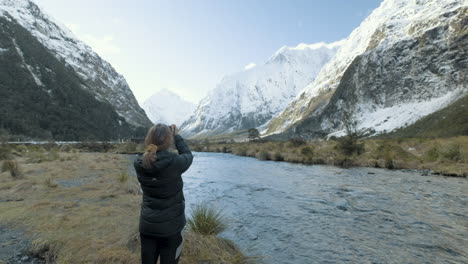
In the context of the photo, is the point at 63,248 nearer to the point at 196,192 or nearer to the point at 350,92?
the point at 196,192

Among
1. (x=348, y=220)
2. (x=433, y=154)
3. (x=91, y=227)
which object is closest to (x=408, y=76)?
(x=433, y=154)

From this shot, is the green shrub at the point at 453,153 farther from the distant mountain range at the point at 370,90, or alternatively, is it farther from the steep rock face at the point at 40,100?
the steep rock face at the point at 40,100

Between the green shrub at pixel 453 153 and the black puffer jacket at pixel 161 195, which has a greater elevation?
the green shrub at pixel 453 153

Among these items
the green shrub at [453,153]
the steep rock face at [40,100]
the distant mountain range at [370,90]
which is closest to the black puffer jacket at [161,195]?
the green shrub at [453,153]

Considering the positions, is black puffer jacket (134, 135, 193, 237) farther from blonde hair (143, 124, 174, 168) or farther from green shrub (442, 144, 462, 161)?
green shrub (442, 144, 462, 161)

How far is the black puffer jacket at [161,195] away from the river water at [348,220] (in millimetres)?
4136

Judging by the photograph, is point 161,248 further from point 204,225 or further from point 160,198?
point 204,225

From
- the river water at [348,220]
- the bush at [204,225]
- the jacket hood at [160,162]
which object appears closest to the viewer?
the jacket hood at [160,162]

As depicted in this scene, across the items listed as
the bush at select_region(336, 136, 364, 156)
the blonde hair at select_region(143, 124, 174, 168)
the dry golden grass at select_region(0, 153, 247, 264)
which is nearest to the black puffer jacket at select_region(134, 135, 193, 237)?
the blonde hair at select_region(143, 124, 174, 168)

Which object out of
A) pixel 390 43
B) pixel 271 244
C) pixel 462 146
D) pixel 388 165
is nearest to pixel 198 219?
pixel 271 244

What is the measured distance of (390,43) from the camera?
138 m

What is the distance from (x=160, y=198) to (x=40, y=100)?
131341mm

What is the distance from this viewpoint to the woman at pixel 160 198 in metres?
3.70

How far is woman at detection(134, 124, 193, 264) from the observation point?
3699mm
